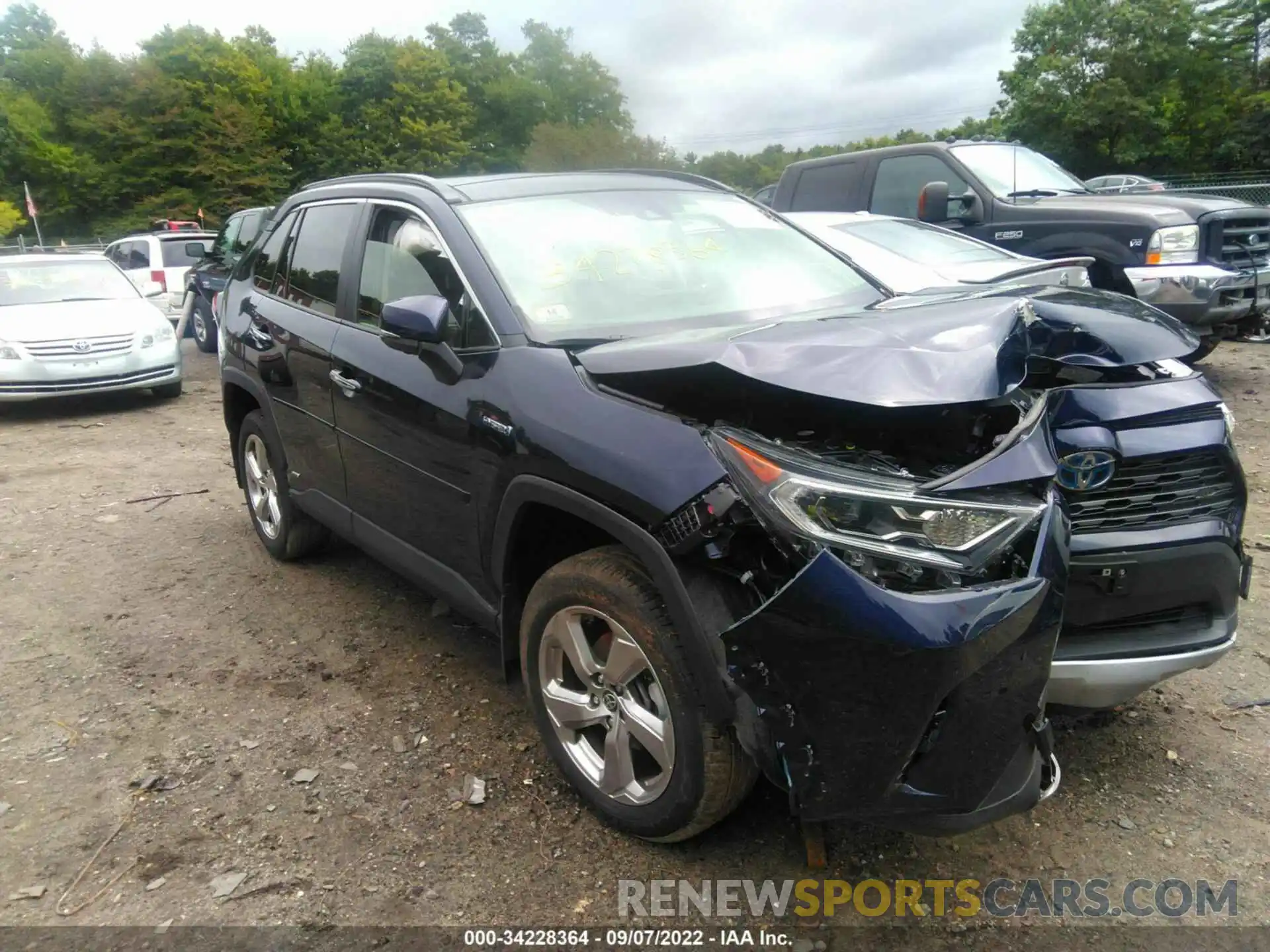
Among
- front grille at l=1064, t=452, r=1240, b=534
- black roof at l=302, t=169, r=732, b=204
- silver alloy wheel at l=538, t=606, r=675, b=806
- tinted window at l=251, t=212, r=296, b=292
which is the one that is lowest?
silver alloy wheel at l=538, t=606, r=675, b=806

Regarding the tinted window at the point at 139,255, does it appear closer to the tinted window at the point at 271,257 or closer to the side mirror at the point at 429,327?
the tinted window at the point at 271,257

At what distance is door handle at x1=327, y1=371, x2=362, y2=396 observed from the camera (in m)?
3.58

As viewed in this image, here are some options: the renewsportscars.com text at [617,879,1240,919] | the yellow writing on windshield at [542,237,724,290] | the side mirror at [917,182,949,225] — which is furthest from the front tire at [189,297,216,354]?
the renewsportscars.com text at [617,879,1240,919]

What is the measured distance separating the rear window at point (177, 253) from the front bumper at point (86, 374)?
6209 millimetres

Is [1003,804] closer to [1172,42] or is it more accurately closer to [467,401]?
[467,401]

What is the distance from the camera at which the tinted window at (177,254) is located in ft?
50.2

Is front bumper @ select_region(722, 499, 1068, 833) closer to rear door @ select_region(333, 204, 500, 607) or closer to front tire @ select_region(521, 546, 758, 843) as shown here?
front tire @ select_region(521, 546, 758, 843)

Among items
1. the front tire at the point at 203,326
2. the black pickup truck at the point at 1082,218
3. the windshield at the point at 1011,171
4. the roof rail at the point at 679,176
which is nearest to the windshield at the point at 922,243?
the black pickup truck at the point at 1082,218

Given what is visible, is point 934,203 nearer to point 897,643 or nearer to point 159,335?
point 897,643

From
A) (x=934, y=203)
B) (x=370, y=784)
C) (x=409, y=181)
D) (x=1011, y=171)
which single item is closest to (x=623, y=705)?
(x=370, y=784)

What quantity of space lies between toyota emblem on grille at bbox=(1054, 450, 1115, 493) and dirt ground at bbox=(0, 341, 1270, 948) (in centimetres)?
95

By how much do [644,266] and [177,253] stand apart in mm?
14658

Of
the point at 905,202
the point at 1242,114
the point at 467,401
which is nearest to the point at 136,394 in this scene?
the point at 905,202

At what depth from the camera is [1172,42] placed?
41656 millimetres
